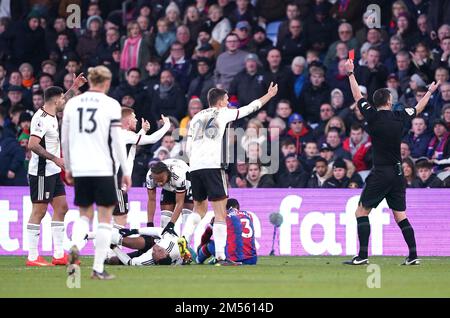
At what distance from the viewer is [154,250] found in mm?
17547

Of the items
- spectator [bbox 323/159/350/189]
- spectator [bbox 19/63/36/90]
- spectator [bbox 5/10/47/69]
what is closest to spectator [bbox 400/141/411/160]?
spectator [bbox 323/159/350/189]

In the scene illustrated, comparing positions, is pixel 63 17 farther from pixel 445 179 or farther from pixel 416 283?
pixel 416 283

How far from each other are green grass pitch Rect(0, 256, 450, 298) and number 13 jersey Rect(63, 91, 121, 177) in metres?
1.31

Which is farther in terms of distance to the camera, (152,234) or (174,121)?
(174,121)

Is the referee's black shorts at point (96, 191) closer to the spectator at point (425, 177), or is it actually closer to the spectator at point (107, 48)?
the spectator at point (425, 177)

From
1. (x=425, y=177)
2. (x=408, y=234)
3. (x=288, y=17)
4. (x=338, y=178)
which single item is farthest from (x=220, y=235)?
(x=288, y=17)

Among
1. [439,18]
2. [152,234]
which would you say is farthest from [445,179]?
[152,234]

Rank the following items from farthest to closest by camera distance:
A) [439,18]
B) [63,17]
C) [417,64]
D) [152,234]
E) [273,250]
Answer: [63,17], [439,18], [417,64], [273,250], [152,234]

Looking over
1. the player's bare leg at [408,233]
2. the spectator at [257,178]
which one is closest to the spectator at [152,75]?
the spectator at [257,178]

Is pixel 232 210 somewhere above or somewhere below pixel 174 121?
below

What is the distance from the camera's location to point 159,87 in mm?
25109

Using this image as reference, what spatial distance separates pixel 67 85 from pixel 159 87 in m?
2.26

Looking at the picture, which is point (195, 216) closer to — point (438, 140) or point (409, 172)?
point (409, 172)

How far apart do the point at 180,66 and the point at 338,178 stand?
551 cm
